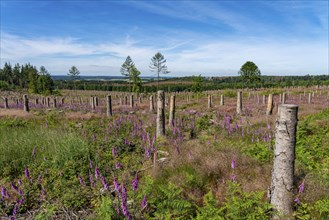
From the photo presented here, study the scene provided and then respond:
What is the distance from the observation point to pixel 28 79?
7731 cm

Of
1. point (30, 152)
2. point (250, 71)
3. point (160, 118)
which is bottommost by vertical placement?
point (30, 152)

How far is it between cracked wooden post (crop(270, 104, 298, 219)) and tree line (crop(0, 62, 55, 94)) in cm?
6043

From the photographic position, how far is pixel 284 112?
10.8 feet

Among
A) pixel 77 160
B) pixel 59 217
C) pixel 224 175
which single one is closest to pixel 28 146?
pixel 77 160

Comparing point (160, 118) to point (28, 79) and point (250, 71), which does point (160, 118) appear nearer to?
point (250, 71)

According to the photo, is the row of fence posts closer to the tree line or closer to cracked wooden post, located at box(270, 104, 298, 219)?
cracked wooden post, located at box(270, 104, 298, 219)

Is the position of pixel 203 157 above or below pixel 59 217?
above

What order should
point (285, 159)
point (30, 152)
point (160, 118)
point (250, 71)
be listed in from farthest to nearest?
point (250, 71), point (160, 118), point (30, 152), point (285, 159)

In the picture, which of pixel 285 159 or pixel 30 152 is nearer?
pixel 285 159

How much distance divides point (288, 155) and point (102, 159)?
4.75 metres

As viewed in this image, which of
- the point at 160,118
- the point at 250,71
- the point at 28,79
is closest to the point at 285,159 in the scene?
the point at 160,118

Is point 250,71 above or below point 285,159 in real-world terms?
above

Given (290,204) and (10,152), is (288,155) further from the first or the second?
(10,152)

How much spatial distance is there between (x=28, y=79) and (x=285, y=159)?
291 ft
